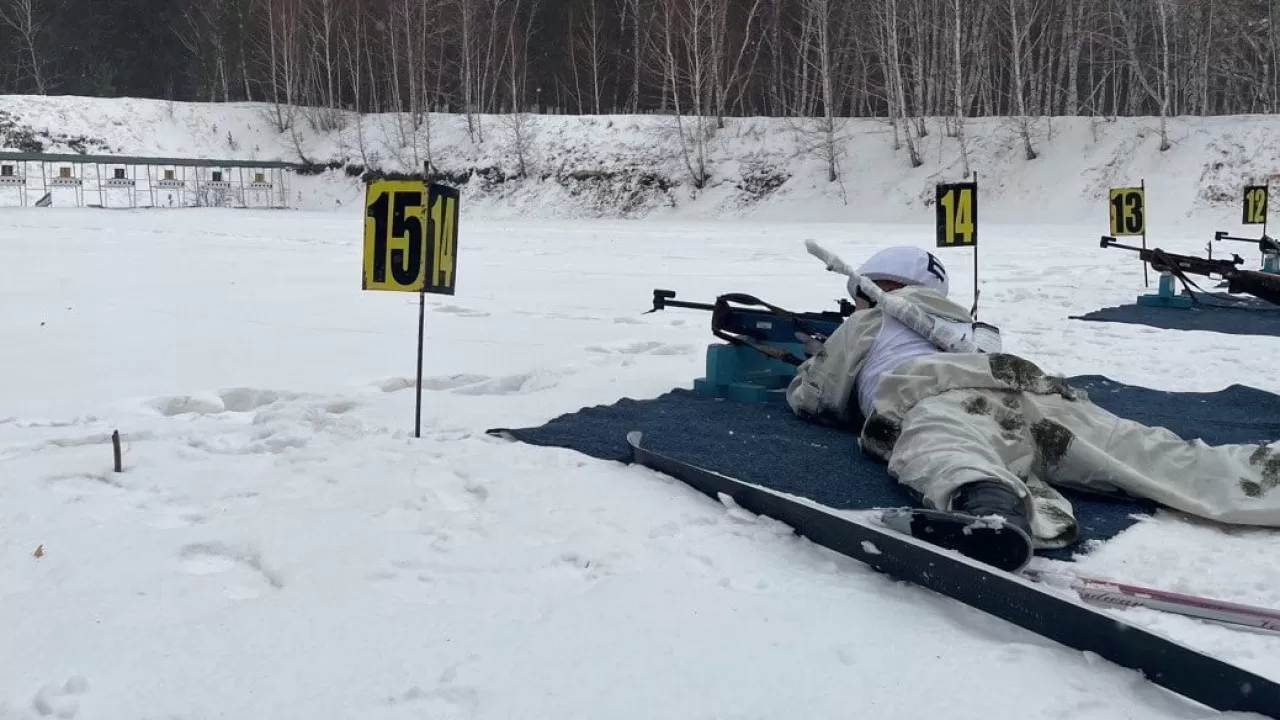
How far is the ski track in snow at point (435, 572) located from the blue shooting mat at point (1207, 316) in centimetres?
183

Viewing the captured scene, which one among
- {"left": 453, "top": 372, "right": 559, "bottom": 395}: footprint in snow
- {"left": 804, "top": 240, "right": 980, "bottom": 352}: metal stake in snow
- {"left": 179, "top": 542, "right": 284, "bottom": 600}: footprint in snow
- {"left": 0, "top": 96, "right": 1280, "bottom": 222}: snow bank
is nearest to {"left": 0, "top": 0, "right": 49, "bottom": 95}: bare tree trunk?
{"left": 0, "top": 96, "right": 1280, "bottom": 222}: snow bank

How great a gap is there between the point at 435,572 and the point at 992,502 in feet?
4.58

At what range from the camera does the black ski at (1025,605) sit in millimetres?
1836

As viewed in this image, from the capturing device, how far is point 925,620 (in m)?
2.26

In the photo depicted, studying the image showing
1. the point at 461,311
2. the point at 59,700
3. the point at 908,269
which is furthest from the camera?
the point at 461,311

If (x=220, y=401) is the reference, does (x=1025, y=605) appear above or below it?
below

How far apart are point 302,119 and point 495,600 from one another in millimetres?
38014

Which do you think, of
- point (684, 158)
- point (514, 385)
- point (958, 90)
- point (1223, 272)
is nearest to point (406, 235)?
point (514, 385)

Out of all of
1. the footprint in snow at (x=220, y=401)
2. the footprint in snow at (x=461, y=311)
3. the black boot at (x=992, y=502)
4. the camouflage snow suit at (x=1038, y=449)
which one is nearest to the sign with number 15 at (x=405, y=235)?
the footprint in snow at (x=220, y=401)

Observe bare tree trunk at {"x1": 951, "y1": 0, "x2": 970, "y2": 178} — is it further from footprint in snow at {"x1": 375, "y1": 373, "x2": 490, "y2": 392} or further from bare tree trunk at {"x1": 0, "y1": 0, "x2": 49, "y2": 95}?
bare tree trunk at {"x1": 0, "y1": 0, "x2": 49, "y2": 95}

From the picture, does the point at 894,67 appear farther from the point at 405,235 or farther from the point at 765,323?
the point at 405,235

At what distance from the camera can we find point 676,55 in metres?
31.8

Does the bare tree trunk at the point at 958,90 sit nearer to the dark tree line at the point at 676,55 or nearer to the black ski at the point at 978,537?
the dark tree line at the point at 676,55

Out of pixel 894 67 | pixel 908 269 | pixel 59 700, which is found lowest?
pixel 59 700
